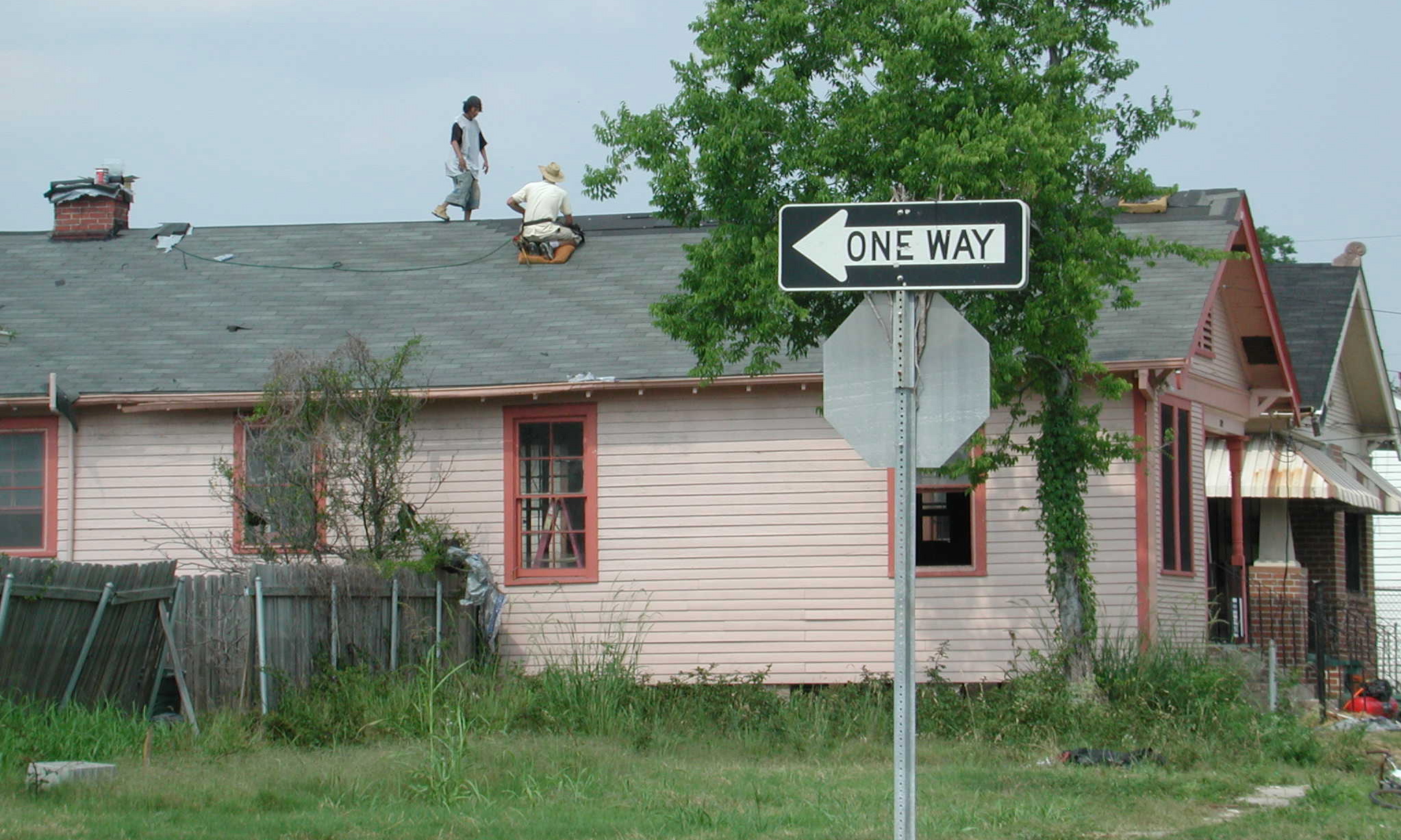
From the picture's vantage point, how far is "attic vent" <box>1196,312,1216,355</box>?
1731 cm

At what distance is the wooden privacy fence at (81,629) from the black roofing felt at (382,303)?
3.85 meters

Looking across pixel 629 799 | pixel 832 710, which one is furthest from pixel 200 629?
pixel 832 710

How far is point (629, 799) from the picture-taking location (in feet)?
33.2

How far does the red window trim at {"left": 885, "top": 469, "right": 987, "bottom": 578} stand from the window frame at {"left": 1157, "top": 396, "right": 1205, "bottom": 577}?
5.77ft

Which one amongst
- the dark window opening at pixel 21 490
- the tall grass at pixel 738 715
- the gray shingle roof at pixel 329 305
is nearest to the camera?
the tall grass at pixel 738 715

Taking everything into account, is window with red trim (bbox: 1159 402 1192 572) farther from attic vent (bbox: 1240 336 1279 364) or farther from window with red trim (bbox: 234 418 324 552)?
window with red trim (bbox: 234 418 324 552)

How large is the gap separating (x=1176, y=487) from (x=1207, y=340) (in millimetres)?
1858

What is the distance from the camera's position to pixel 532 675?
1622 cm

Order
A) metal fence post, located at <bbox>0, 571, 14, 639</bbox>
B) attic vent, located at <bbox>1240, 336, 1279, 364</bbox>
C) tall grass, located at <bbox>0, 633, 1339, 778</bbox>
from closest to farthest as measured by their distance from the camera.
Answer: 1. metal fence post, located at <bbox>0, 571, 14, 639</bbox>
2. tall grass, located at <bbox>0, 633, 1339, 778</bbox>
3. attic vent, located at <bbox>1240, 336, 1279, 364</bbox>

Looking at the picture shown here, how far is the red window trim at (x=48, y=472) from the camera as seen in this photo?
17047 mm

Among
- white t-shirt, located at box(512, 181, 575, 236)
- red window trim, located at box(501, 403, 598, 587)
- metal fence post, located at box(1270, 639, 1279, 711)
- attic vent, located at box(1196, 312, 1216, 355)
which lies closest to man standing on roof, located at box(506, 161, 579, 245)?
white t-shirt, located at box(512, 181, 575, 236)

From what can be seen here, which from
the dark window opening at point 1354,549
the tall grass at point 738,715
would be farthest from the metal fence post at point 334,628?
the dark window opening at point 1354,549

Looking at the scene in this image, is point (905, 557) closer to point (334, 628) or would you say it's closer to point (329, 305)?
point (334, 628)

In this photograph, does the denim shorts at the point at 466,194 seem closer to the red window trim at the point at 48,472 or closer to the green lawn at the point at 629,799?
the red window trim at the point at 48,472
